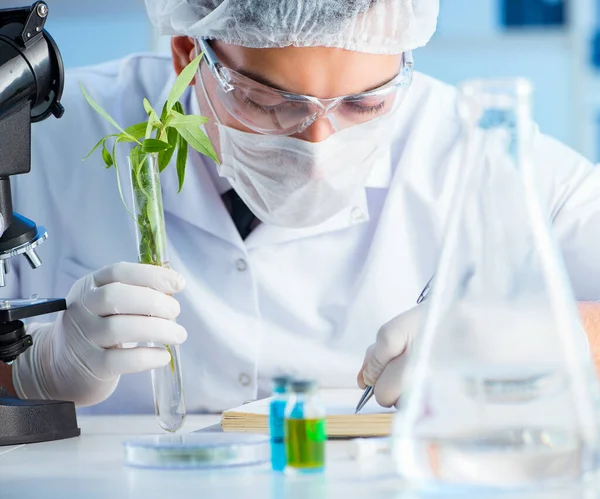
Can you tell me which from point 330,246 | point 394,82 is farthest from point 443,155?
point 394,82

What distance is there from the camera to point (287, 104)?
5.72ft

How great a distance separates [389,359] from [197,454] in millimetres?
481

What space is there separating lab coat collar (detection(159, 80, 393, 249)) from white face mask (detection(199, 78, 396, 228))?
107 millimetres

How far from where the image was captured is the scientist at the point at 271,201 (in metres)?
1.70

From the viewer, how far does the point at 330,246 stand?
86.2 inches

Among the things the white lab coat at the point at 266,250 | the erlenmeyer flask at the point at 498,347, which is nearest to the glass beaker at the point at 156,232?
the erlenmeyer flask at the point at 498,347

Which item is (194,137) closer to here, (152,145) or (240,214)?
(152,145)

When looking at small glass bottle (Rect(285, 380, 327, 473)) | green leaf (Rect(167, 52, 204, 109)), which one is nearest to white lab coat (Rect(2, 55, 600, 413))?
green leaf (Rect(167, 52, 204, 109))

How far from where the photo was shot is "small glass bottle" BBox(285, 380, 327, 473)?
0.87 meters

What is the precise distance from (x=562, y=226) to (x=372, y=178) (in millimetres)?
484

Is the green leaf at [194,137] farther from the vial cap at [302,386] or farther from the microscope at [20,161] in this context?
the vial cap at [302,386]

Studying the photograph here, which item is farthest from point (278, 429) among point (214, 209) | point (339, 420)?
point (214, 209)

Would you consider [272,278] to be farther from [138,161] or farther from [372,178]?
[138,161]

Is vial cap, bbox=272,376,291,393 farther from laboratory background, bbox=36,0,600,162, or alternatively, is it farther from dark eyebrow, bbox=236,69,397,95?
laboratory background, bbox=36,0,600,162
